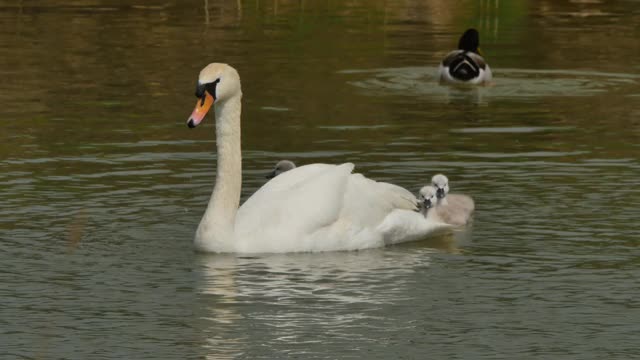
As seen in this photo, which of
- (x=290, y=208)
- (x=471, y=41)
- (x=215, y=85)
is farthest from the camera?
(x=471, y=41)

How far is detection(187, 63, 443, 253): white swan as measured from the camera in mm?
15523

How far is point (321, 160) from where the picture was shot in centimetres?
2069

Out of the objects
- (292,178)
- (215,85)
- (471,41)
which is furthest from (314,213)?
(471,41)

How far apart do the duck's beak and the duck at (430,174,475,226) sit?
2471 mm

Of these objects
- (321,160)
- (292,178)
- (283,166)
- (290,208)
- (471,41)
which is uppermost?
(292,178)

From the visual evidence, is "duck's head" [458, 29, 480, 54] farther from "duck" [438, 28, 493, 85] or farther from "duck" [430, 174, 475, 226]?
"duck" [430, 174, 475, 226]

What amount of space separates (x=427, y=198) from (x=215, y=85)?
94.5 inches

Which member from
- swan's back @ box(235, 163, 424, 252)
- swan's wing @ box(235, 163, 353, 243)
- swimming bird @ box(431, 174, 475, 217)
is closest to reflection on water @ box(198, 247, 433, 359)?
swan's back @ box(235, 163, 424, 252)

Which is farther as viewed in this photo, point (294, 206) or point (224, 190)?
point (224, 190)

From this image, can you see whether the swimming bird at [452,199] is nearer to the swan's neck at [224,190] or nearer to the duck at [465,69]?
the swan's neck at [224,190]

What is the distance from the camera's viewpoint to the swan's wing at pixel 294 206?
15531 millimetres

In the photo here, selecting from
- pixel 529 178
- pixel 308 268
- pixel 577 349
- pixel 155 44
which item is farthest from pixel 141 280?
pixel 155 44

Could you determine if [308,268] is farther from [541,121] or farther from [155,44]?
[155,44]

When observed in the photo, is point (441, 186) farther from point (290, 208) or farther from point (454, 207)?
point (290, 208)
